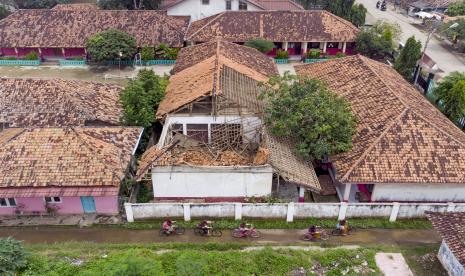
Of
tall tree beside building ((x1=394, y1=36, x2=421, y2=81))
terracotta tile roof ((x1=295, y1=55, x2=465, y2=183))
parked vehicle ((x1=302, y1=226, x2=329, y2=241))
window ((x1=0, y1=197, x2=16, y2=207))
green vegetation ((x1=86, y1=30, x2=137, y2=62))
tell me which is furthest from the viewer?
green vegetation ((x1=86, y1=30, x2=137, y2=62))

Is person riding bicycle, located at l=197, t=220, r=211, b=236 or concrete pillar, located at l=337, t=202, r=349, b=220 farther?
concrete pillar, located at l=337, t=202, r=349, b=220

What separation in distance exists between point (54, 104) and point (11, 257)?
11571mm

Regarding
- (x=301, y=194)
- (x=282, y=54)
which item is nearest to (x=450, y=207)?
(x=301, y=194)

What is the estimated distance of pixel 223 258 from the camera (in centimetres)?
1705

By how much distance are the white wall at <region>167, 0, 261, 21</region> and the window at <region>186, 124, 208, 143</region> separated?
2470 centimetres

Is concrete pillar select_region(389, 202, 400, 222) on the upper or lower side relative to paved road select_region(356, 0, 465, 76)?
lower

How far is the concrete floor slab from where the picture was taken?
54.7 ft

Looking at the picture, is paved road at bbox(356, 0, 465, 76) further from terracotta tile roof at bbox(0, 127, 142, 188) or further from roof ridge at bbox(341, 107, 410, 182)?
terracotta tile roof at bbox(0, 127, 142, 188)

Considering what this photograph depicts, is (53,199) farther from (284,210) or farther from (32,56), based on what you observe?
(32,56)

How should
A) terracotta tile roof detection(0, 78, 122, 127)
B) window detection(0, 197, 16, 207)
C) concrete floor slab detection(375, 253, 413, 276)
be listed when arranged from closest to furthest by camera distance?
concrete floor slab detection(375, 253, 413, 276)
window detection(0, 197, 16, 207)
terracotta tile roof detection(0, 78, 122, 127)

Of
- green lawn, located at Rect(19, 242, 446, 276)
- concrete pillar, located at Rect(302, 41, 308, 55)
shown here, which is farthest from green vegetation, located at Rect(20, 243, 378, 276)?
concrete pillar, located at Rect(302, 41, 308, 55)

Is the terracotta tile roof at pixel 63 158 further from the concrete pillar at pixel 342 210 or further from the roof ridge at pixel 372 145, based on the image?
the roof ridge at pixel 372 145

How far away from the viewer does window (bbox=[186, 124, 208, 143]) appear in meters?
22.9

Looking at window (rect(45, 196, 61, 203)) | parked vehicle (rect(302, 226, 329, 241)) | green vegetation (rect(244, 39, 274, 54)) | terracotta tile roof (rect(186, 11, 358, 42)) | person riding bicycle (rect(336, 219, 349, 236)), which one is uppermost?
terracotta tile roof (rect(186, 11, 358, 42))
